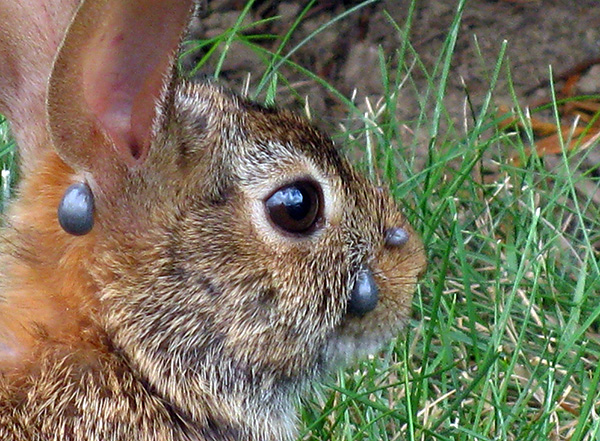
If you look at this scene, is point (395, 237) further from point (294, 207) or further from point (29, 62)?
point (29, 62)

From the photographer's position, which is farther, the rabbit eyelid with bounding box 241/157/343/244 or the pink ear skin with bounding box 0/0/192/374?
the rabbit eyelid with bounding box 241/157/343/244

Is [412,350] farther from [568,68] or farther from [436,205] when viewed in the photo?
[568,68]

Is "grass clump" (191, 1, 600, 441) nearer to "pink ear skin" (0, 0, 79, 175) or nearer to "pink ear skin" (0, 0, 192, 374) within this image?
"pink ear skin" (0, 0, 192, 374)

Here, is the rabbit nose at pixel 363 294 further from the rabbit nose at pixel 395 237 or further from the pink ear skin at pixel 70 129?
the pink ear skin at pixel 70 129

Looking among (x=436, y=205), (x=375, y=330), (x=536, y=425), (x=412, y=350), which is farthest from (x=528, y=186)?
(x=375, y=330)

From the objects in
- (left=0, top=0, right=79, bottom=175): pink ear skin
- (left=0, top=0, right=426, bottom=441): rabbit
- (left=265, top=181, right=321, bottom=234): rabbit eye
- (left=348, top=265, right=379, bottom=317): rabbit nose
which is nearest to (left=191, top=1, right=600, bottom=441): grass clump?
(left=348, top=265, right=379, bottom=317): rabbit nose

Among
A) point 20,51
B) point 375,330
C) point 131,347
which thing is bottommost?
point 375,330

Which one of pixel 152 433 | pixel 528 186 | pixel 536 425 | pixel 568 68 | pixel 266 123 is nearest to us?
pixel 152 433

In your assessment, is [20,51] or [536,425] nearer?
[20,51]
